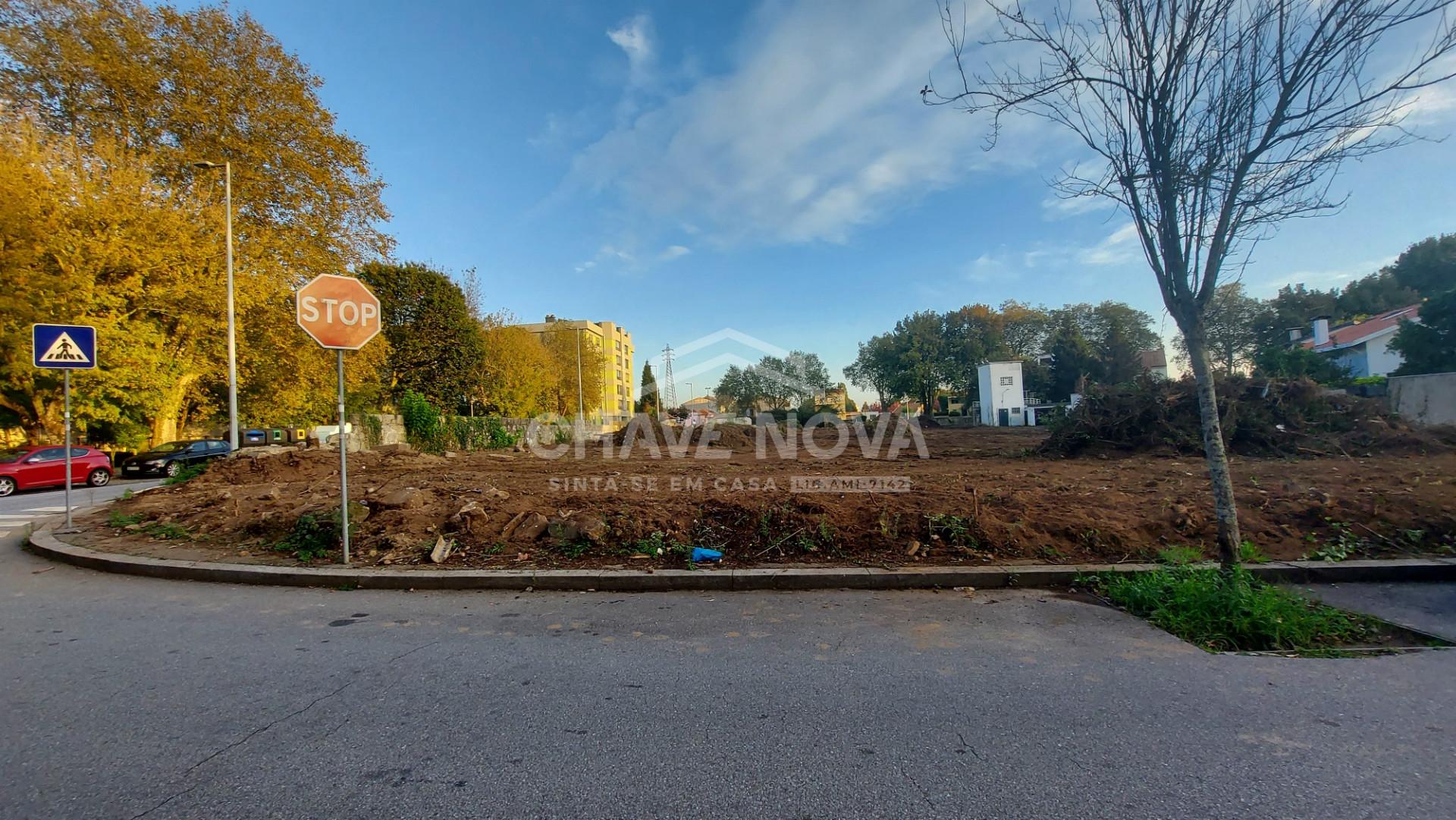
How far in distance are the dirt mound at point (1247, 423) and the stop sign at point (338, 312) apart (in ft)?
51.8

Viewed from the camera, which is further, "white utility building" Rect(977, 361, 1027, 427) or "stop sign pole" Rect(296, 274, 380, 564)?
"white utility building" Rect(977, 361, 1027, 427)

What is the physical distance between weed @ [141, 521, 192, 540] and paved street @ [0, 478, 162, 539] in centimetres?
311

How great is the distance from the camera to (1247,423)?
1381 centimetres

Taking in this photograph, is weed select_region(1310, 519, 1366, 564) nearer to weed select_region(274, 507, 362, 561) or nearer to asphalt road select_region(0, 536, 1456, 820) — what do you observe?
asphalt road select_region(0, 536, 1456, 820)

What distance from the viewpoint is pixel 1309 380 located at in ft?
49.1

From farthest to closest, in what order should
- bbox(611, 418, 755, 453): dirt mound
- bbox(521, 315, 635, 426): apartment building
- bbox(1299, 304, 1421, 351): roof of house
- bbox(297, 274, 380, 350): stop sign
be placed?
bbox(521, 315, 635, 426): apartment building → bbox(1299, 304, 1421, 351): roof of house → bbox(611, 418, 755, 453): dirt mound → bbox(297, 274, 380, 350): stop sign

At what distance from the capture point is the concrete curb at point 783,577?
515cm

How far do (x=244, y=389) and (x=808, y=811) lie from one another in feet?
95.0

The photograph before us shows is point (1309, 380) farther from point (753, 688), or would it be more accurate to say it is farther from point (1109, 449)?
point (753, 688)

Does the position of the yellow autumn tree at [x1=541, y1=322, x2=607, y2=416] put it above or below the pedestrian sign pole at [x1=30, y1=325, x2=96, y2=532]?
above

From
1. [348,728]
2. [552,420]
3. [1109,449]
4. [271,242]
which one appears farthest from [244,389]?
[1109,449]

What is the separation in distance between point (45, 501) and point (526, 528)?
14.3 m

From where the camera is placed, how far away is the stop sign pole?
5.91m

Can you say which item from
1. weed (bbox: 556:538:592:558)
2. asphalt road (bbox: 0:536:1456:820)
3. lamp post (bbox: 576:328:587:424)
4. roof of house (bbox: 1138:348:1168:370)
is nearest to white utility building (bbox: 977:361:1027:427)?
roof of house (bbox: 1138:348:1168:370)
